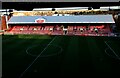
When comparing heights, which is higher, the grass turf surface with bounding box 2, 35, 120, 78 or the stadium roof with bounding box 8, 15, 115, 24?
the stadium roof with bounding box 8, 15, 115, 24

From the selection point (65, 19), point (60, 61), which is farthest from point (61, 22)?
point (60, 61)

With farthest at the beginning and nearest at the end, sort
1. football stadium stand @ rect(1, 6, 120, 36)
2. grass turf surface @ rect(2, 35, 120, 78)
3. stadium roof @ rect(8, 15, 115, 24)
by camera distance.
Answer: stadium roof @ rect(8, 15, 115, 24) → football stadium stand @ rect(1, 6, 120, 36) → grass turf surface @ rect(2, 35, 120, 78)

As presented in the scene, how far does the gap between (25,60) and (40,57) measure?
237 centimetres

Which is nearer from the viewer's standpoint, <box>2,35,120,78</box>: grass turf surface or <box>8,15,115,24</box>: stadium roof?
<box>2,35,120,78</box>: grass turf surface

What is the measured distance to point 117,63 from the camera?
83.3ft

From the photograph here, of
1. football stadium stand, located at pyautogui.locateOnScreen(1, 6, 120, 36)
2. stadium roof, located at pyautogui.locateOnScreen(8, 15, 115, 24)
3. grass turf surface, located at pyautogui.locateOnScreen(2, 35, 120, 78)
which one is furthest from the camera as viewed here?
stadium roof, located at pyautogui.locateOnScreen(8, 15, 115, 24)

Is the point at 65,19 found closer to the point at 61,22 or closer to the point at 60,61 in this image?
the point at 61,22

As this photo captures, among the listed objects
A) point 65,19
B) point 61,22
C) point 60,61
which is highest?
point 65,19

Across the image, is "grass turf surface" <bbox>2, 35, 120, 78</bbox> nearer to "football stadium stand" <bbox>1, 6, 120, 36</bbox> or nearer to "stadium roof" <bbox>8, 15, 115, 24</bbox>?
"football stadium stand" <bbox>1, 6, 120, 36</bbox>

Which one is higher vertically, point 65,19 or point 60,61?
point 65,19

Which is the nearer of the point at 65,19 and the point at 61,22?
the point at 61,22

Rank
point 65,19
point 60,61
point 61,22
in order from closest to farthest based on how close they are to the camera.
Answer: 1. point 60,61
2. point 61,22
3. point 65,19

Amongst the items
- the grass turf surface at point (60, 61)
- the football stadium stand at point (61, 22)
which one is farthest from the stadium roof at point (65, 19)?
the grass turf surface at point (60, 61)

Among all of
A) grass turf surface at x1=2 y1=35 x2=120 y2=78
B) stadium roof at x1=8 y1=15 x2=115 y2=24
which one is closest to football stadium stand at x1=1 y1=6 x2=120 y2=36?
stadium roof at x1=8 y1=15 x2=115 y2=24
